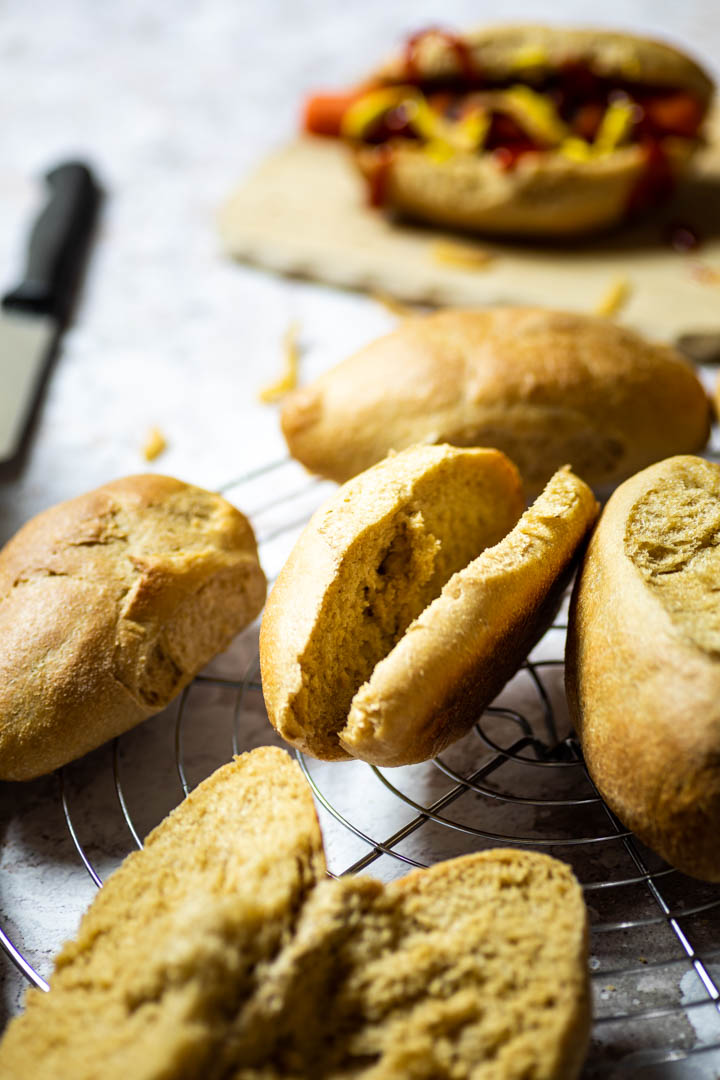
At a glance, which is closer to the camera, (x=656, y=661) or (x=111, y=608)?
(x=656, y=661)

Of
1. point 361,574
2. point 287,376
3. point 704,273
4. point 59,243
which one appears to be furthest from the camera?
point 59,243

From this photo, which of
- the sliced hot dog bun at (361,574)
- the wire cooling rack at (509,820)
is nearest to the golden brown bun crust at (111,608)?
the wire cooling rack at (509,820)

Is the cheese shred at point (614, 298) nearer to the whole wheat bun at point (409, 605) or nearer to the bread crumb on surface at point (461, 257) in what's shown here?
the bread crumb on surface at point (461, 257)

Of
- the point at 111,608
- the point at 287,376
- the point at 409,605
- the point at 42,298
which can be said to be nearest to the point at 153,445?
the point at 287,376

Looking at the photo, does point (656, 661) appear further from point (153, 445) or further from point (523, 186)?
point (523, 186)

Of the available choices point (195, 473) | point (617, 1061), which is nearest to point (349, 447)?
point (195, 473)

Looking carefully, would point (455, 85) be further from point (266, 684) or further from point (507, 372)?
point (266, 684)
